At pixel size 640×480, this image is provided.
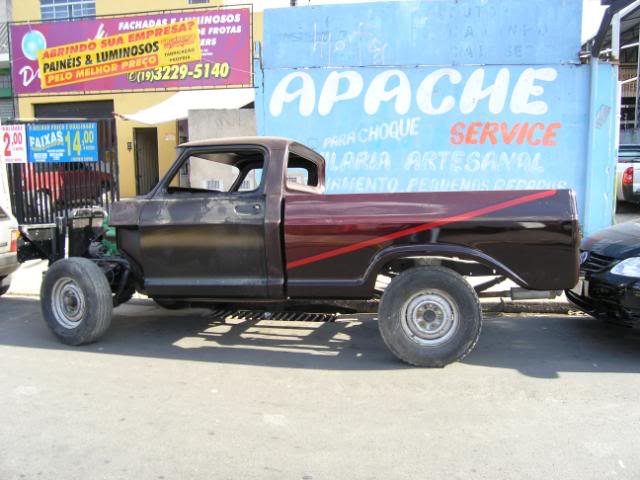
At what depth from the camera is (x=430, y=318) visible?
4469 mm

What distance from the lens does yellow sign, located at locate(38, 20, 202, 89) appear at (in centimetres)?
1320

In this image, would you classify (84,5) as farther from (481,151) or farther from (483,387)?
(483,387)

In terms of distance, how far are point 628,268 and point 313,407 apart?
3009mm

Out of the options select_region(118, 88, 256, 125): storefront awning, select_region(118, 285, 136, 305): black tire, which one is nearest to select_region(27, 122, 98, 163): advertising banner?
select_region(118, 88, 256, 125): storefront awning

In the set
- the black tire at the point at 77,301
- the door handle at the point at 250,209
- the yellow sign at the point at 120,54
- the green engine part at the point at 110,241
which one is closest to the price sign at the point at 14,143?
the yellow sign at the point at 120,54

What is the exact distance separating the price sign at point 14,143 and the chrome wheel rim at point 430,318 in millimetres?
9682

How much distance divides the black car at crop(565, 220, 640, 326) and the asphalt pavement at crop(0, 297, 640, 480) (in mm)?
433

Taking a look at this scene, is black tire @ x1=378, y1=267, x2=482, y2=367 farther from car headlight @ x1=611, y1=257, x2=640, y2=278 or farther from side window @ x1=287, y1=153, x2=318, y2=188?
side window @ x1=287, y1=153, x2=318, y2=188

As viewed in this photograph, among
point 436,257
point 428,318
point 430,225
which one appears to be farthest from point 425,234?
point 428,318

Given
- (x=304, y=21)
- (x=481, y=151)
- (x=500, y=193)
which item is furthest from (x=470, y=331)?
(x=304, y=21)

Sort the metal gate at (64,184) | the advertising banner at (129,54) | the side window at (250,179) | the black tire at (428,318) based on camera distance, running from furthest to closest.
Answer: the advertising banner at (129,54), the metal gate at (64,184), the side window at (250,179), the black tire at (428,318)

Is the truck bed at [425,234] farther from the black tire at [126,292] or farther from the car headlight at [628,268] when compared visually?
the black tire at [126,292]

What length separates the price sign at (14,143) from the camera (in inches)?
428

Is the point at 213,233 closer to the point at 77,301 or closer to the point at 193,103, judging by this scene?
the point at 77,301
